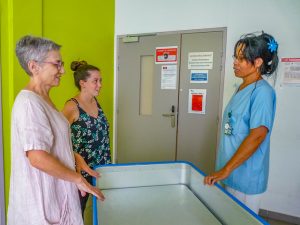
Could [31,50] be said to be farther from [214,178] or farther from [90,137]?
[214,178]

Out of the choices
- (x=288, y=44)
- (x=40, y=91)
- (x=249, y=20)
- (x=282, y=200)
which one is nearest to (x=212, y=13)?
(x=249, y=20)

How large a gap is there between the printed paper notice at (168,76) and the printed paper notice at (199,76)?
0.22 metres

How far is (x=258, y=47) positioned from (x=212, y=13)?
1702 mm

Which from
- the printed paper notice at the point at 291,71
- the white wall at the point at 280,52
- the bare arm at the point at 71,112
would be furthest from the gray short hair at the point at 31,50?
the printed paper notice at the point at 291,71

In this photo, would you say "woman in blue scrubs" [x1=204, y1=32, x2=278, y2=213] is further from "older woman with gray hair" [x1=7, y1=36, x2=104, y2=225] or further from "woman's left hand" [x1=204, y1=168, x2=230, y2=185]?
"older woman with gray hair" [x1=7, y1=36, x2=104, y2=225]

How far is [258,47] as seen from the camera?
1.22 meters

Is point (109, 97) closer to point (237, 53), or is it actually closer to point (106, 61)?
point (106, 61)

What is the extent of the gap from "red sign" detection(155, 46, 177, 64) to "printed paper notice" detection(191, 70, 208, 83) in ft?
0.95

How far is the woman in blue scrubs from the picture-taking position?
118 centimetres

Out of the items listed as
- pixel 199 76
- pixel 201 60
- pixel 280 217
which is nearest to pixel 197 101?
pixel 199 76

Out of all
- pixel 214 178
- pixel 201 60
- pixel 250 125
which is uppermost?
pixel 201 60

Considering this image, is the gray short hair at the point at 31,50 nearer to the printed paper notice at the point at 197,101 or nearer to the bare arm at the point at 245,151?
the bare arm at the point at 245,151

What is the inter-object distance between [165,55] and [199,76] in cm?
51

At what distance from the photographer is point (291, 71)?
2.37m
